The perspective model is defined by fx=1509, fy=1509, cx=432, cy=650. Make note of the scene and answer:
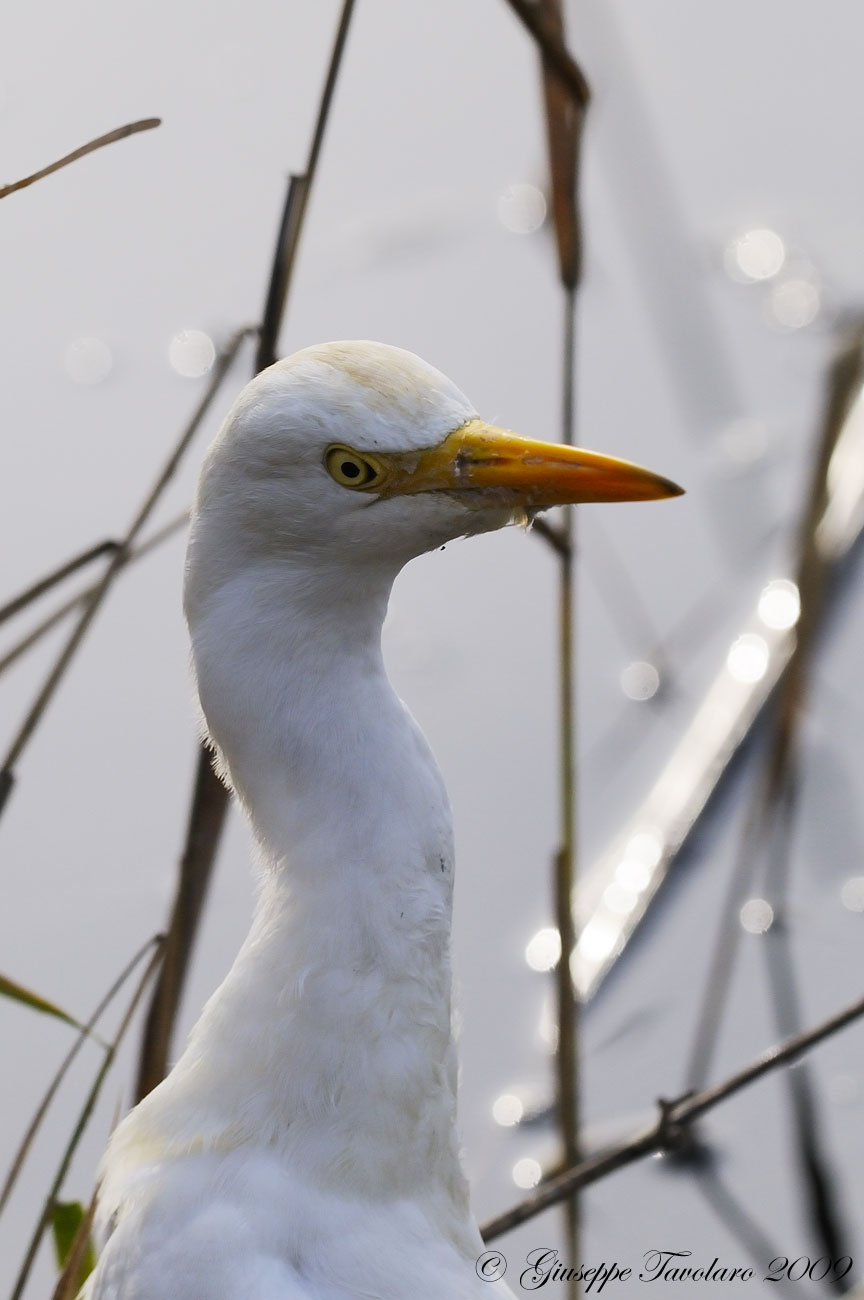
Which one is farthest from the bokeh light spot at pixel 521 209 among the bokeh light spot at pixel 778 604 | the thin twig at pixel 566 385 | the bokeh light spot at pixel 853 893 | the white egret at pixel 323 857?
the white egret at pixel 323 857

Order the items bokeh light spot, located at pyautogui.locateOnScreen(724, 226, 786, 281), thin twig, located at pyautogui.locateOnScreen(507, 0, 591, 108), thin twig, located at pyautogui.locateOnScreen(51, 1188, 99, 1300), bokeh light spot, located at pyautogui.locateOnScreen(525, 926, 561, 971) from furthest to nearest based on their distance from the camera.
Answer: bokeh light spot, located at pyautogui.locateOnScreen(724, 226, 786, 281) → bokeh light spot, located at pyautogui.locateOnScreen(525, 926, 561, 971) → thin twig, located at pyautogui.locateOnScreen(507, 0, 591, 108) → thin twig, located at pyautogui.locateOnScreen(51, 1188, 99, 1300)

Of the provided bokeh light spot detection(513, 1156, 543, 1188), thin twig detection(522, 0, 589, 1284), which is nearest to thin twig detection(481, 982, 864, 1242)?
thin twig detection(522, 0, 589, 1284)

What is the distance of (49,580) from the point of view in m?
1.79

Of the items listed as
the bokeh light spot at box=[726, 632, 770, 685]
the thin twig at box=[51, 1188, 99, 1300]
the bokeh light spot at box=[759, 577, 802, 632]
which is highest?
the bokeh light spot at box=[759, 577, 802, 632]

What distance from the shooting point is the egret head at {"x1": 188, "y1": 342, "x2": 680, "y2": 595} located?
54.1 inches

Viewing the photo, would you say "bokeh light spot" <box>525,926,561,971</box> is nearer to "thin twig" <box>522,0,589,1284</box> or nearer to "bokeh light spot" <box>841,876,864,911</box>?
"bokeh light spot" <box>841,876,864,911</box>

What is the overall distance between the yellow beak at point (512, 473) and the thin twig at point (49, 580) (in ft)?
1.86

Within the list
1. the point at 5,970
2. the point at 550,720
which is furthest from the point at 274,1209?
the point at 550,720

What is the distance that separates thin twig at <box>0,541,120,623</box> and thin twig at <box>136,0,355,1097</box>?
27 centimetres

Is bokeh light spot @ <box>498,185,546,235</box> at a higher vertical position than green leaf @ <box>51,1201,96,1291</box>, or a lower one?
higher

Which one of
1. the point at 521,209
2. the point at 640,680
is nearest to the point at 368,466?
the point at 640,680

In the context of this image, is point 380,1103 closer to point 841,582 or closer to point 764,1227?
point 764,1227

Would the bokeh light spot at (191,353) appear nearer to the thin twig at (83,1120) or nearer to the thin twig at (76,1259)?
the thin twig at (83,1120)

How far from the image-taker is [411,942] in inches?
58.5
